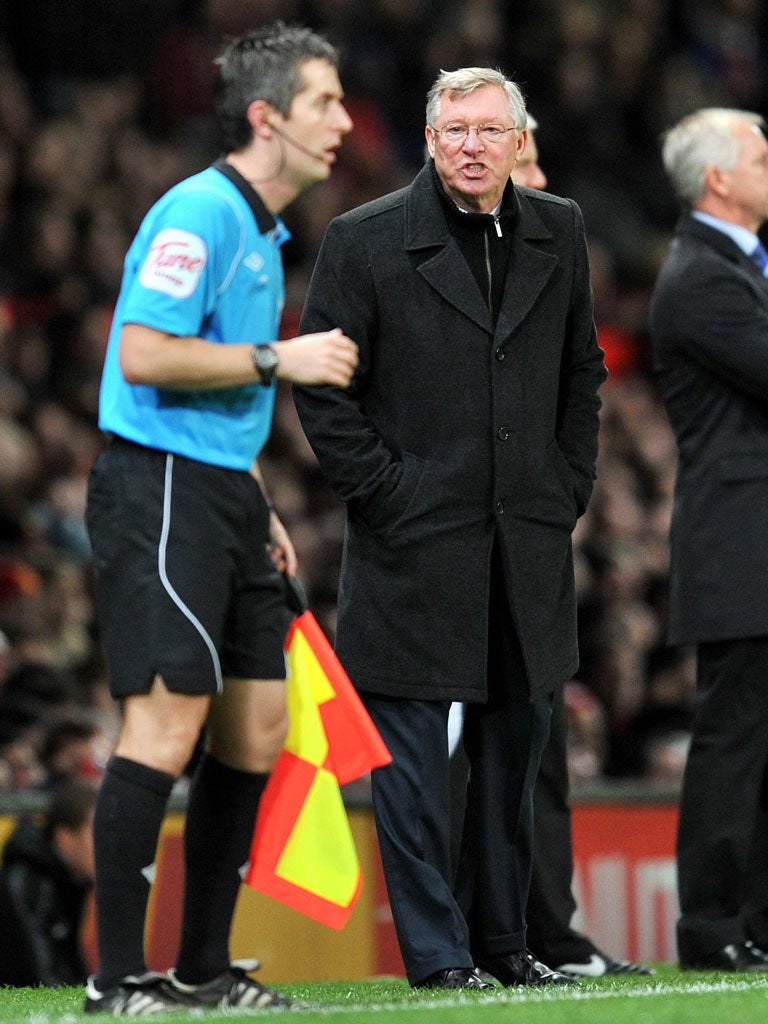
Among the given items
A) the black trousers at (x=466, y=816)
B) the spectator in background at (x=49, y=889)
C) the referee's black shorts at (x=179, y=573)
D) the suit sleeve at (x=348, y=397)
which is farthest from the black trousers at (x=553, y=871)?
the spectator in background at (x=49, y=889)

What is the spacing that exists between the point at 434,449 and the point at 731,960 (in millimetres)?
1712

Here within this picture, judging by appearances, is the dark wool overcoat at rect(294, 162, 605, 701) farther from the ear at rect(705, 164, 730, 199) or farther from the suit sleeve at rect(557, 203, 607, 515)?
the ear at rect(705, 164, 730, 199)

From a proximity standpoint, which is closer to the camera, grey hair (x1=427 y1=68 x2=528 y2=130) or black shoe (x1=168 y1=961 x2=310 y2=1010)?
black shoe (x1=168 y1=961 x2=310 y2=1010)

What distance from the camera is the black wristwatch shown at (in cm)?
396

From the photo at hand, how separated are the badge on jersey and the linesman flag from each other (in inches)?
35.3

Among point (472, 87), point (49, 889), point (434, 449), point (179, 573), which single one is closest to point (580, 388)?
point (434, 449)

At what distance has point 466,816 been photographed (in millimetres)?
4672

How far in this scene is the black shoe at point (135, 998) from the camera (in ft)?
12.5

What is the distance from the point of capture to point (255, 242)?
414cm

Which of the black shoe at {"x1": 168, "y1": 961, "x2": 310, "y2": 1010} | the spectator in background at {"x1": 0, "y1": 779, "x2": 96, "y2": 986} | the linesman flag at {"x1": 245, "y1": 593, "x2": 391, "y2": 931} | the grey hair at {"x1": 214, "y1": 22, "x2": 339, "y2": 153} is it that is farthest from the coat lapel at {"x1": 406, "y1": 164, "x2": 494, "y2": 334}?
the spectator in background at {"x1": 0, "y1": 779, "x2": 96, "y2": 986}

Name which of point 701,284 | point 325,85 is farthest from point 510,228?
point 701,284

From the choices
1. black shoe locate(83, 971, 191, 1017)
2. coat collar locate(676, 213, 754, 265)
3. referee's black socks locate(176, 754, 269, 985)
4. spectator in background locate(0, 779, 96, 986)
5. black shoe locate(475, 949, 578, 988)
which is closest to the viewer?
black shoe locate(83, 971, 191, 1017)

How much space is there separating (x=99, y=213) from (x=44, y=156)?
382mm

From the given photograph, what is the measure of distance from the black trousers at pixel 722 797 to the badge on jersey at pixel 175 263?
6.75 feet
